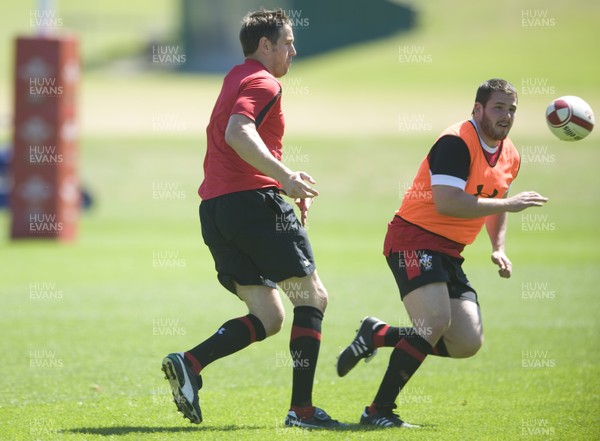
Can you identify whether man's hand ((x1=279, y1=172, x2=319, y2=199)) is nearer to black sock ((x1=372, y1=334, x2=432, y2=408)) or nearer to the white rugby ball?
black sock ((x1=372, y1=334, x2=432, y2=408))

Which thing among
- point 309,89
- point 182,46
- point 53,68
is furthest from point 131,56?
point 53,68

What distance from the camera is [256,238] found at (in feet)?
20.4

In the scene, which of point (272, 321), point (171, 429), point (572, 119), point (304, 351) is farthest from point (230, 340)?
point (572, 119)

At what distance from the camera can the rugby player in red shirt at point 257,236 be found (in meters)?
6.16

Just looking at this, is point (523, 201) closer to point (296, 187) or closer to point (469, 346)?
point (469, 346)

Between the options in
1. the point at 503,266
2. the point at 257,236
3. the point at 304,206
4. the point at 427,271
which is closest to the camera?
the point at 257,236

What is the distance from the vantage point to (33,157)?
18562mm

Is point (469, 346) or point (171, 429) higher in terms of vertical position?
point (469, 346)

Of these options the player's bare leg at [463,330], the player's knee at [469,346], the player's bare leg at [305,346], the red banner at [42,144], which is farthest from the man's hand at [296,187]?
the red banner at [42,144]

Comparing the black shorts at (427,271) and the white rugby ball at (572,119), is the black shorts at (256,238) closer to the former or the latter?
the black shorts at (427,271)

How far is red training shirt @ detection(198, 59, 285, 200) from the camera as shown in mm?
6164

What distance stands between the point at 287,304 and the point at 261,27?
20.4 feet

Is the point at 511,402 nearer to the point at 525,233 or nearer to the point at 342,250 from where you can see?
the point at 342,250

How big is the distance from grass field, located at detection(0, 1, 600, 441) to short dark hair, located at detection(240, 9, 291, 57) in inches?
96.5
